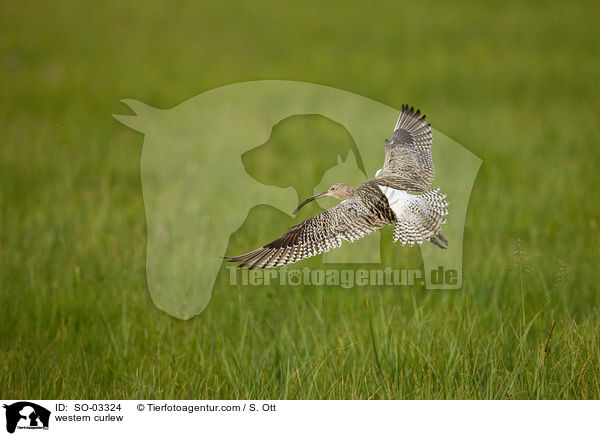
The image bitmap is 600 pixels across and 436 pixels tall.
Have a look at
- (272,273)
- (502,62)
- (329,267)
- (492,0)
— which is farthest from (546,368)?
(492,0)

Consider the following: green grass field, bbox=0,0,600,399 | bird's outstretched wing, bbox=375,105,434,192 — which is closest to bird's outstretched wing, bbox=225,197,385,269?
bird's outstretched wing, bbox=375,105,434,192

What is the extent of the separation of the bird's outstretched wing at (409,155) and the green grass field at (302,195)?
0.51 meters

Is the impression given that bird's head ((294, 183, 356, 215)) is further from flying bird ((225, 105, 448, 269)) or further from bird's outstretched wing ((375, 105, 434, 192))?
bird's outstretched wing ((375, 105, 434, 192))

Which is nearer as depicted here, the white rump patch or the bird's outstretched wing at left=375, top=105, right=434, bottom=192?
the white rump patch

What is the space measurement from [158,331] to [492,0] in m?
3.18

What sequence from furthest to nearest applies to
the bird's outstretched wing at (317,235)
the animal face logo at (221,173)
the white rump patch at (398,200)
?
the animal face logo at (221,173) < the white rump patch at (398,200) < the bird's outstretched wing at (317,235)

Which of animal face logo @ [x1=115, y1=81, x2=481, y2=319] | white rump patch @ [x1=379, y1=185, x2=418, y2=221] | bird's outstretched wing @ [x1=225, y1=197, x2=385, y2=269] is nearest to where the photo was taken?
bird's outstretched wing @ [x1=225, y1=197, x2=385, y2=269]

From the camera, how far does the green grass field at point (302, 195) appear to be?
1.96 meters
